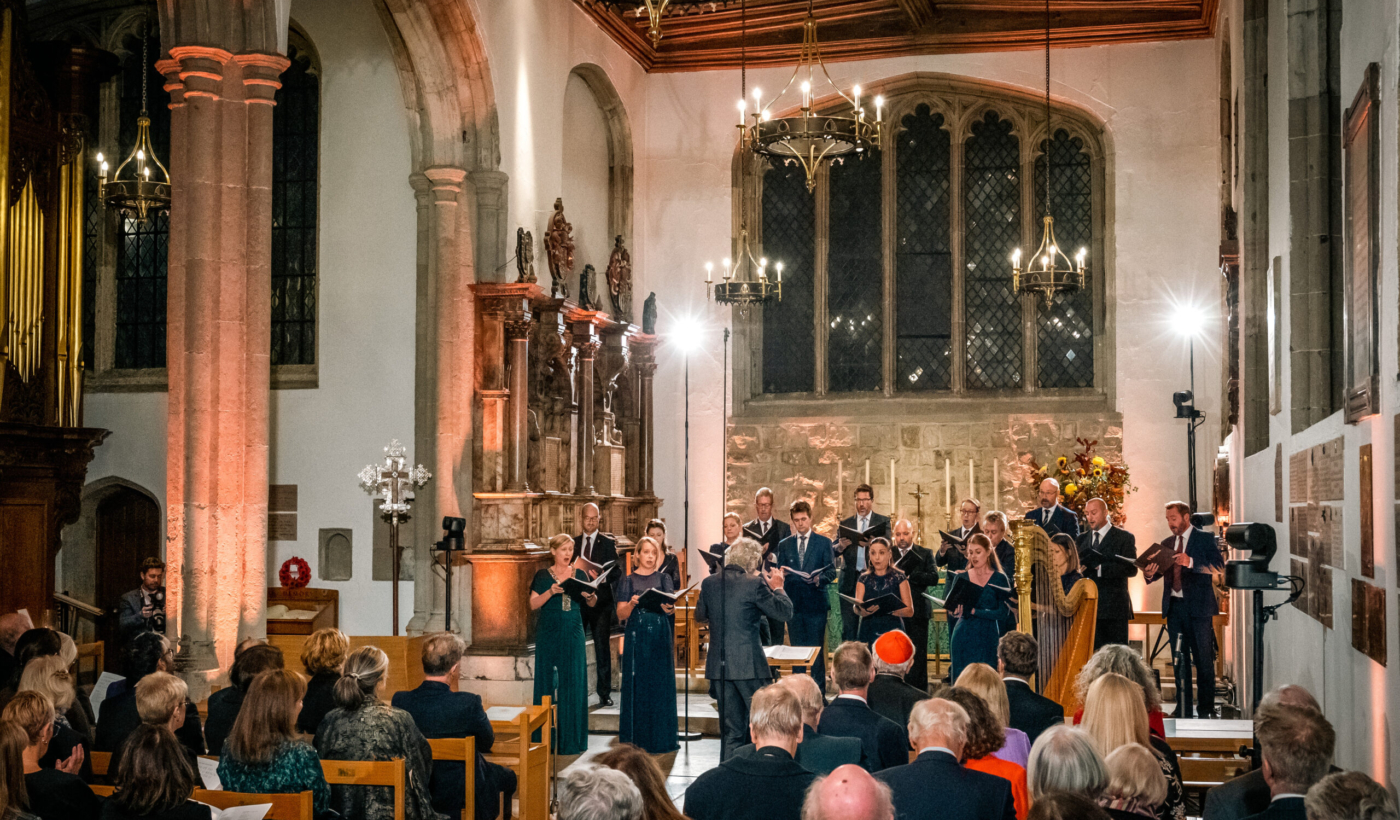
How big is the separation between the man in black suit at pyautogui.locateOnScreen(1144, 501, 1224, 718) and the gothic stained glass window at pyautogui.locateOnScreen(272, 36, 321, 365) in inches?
324

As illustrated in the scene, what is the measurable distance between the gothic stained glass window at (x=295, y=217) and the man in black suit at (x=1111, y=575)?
7717 millimetres

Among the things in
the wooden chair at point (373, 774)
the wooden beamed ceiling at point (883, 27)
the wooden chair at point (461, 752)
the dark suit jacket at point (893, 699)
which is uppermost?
the wooden beamed ceiling at point (883, 27)

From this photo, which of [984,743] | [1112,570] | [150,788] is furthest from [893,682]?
[1112,570]

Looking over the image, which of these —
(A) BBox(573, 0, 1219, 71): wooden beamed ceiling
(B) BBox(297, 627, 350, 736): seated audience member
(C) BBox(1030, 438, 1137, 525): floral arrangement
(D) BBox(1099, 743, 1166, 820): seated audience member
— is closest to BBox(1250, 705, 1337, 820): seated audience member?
(D) BBox(1099, 743, 1166, 820): seated audience member

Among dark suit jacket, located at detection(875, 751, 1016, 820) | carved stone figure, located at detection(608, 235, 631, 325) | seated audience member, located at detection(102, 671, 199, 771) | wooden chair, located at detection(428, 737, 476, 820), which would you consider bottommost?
wooden chair, located at detection(428, 737, 476, 820)

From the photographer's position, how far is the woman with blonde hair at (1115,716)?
444cm

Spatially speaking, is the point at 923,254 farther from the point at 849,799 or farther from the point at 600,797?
the point at 600,797

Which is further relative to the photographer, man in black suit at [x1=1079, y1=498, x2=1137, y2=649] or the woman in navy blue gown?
man in black suit at [x1=1079, y1=498, x2=1137, y2=649]

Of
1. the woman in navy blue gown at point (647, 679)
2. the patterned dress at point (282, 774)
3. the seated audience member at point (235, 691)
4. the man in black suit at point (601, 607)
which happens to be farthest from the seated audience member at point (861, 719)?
the man in black suit at point (601, 607)

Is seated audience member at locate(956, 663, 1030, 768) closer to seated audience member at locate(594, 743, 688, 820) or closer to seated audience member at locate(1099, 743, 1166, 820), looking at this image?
seated audience member at locate(1099, 743, 1166, 820)

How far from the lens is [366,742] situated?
5.38m

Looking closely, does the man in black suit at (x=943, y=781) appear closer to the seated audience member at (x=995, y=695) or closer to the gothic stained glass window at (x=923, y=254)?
the seated audience member at (x=995, y=695)

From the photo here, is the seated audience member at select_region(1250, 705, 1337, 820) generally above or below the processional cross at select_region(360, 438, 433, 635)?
below

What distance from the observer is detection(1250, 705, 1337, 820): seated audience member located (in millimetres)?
4004
